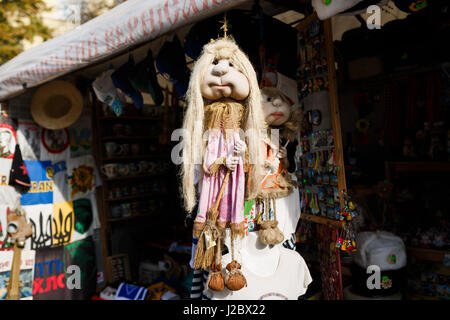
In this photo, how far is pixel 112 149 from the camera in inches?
147

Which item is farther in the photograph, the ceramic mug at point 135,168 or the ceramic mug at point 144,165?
the ceramic mug at point 144,165

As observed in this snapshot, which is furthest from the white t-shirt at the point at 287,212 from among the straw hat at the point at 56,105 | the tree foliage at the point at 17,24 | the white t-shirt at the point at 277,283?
the tree foliage at the point at 17,24

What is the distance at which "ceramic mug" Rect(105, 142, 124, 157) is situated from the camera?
3.70m

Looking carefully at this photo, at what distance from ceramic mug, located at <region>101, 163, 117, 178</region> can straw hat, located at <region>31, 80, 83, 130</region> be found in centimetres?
78

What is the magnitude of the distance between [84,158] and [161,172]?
1.08m

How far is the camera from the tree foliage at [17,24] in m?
5.83

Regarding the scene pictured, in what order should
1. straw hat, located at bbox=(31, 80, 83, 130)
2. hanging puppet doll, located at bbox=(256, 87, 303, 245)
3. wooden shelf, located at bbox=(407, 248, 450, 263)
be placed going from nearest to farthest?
1. hanging puppet doll, located at bbox=(256, 87, 303, 245)
2. wooden shelf, located at bbox=(407, 248, 450, 263)
3. straw hat, located at bbox=(31, 80, 83, 130)

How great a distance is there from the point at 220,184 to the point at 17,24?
677 centimetres

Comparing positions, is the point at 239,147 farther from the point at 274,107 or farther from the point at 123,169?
the point at 123,169

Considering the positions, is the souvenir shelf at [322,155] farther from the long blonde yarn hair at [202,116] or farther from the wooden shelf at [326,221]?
the long blonde yarn hair at [202,116]

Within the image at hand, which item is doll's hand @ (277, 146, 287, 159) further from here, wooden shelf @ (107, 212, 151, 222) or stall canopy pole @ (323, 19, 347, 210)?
wooden shelf @ (107, 212, 151, 222)

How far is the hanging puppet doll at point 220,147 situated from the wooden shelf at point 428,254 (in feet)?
6.45

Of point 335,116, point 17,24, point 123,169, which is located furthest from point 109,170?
point 17,24

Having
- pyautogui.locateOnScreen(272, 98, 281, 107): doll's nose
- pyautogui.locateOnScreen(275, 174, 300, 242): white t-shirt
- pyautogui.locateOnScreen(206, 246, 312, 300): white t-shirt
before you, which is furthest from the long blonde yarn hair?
pyautogui.locateOnScreen(206, 246, 312, 300): white t-shirt
